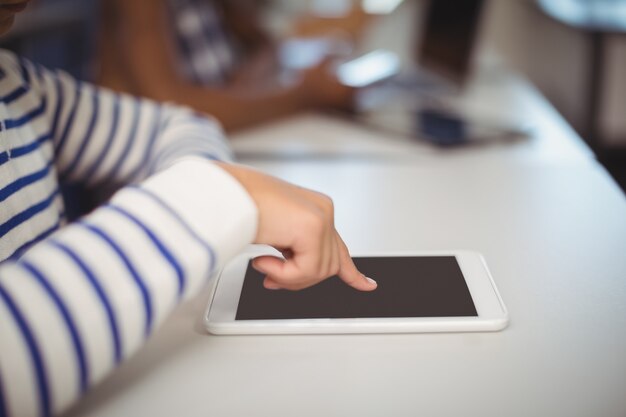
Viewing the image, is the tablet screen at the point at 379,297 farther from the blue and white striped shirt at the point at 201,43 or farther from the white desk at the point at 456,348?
the blue and white striped shirt at the point at 201,43

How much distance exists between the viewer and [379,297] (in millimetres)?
514

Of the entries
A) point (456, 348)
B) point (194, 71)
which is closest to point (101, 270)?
point (456, 348)

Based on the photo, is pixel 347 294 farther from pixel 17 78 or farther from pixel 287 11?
pixel 287 11

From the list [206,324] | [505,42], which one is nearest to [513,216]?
[206,324]

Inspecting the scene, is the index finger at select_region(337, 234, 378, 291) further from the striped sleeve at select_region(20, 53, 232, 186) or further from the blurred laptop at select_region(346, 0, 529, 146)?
the blurred laptop at select_region(346, 0, 529, 146)

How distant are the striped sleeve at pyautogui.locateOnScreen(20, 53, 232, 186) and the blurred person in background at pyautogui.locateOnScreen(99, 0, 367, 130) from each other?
0.55ft

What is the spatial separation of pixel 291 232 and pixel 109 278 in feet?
0.44

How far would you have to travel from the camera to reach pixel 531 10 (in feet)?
8.53

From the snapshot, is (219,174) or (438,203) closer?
(219,174)

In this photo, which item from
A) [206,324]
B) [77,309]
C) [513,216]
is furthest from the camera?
[513,216]

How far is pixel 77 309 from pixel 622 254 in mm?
482

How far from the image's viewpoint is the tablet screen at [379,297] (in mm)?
495

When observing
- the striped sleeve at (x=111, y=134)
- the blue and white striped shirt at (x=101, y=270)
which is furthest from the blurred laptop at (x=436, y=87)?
the blue and white striped shirt at (x=101, y=270)

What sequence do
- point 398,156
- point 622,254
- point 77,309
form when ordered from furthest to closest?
point 398,156 < point 622,254 < point 77,309
